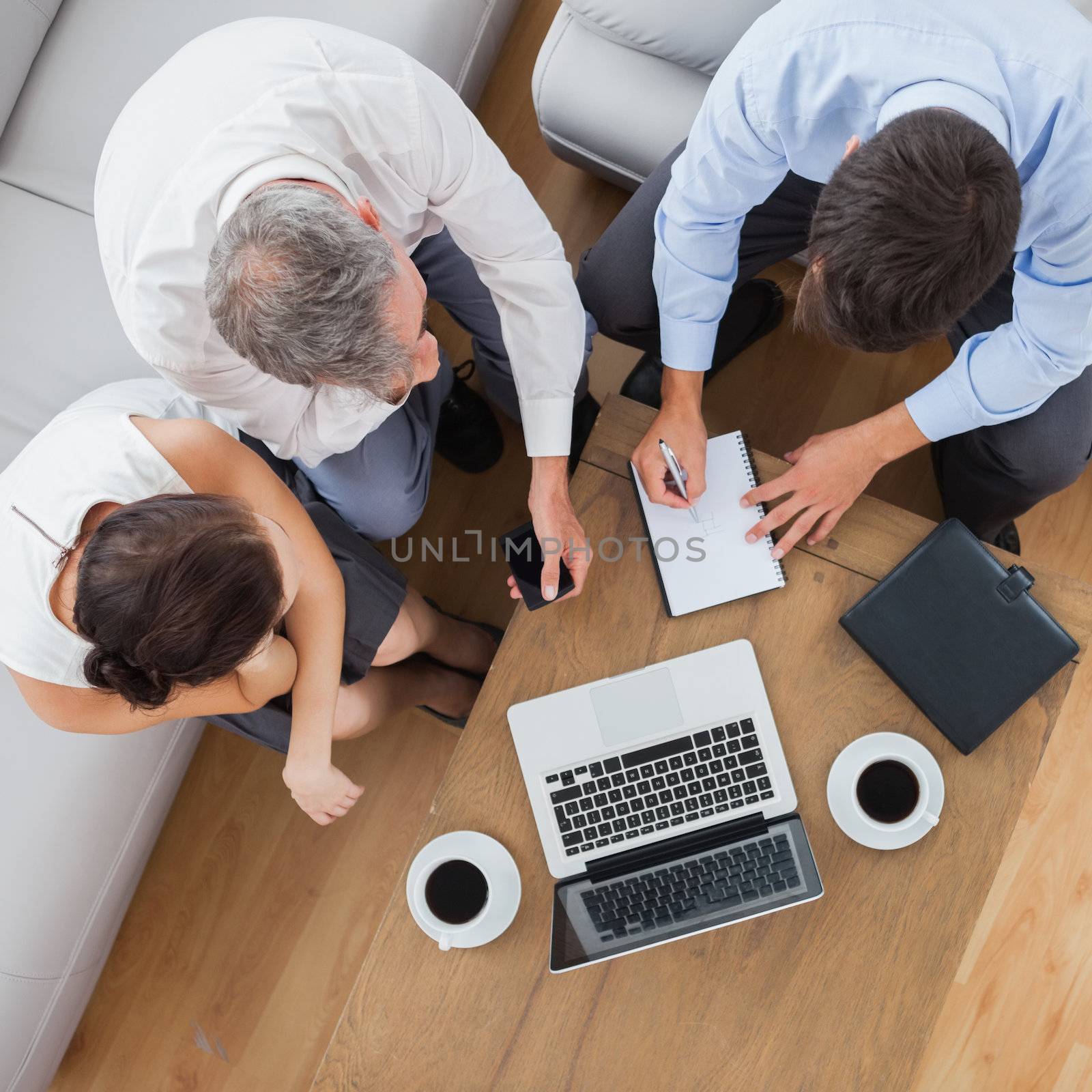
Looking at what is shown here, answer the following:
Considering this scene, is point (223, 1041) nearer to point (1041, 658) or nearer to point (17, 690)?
point (17, 690)

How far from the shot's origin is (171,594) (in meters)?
0.80

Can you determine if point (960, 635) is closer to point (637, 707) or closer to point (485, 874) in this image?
point (637, 707)

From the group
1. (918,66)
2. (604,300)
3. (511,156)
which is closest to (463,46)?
(511,156)

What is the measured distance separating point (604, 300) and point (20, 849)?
1.22 meters

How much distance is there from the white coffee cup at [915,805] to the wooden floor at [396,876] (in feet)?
2.39

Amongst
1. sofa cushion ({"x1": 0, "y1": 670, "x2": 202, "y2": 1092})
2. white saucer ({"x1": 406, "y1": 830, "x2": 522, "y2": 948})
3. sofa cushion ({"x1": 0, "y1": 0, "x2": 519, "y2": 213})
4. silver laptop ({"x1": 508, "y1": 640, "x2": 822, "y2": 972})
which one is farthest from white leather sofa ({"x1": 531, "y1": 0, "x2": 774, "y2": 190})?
sofa cushion ({"x1": 0, "y1": 670, "x2": 202, "y2": 1092})

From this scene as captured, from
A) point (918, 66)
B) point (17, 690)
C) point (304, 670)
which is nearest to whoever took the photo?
point (918, 66)

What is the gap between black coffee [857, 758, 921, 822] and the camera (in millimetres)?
948

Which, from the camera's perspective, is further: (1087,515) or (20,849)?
(1087,515)

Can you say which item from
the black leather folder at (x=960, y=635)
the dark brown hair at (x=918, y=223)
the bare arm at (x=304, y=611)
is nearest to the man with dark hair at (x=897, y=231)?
the dark brown hair at (x=918, y=223)

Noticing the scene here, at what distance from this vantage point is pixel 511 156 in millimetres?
1791

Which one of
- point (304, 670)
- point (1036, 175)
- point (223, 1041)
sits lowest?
point (223, 1041)

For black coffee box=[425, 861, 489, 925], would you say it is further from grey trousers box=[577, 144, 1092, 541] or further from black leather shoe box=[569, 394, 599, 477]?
grey trousers box=[577, 144, 1092, 541]

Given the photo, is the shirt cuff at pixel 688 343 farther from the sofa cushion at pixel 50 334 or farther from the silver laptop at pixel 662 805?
the sofa cushion at pixel 50 334
